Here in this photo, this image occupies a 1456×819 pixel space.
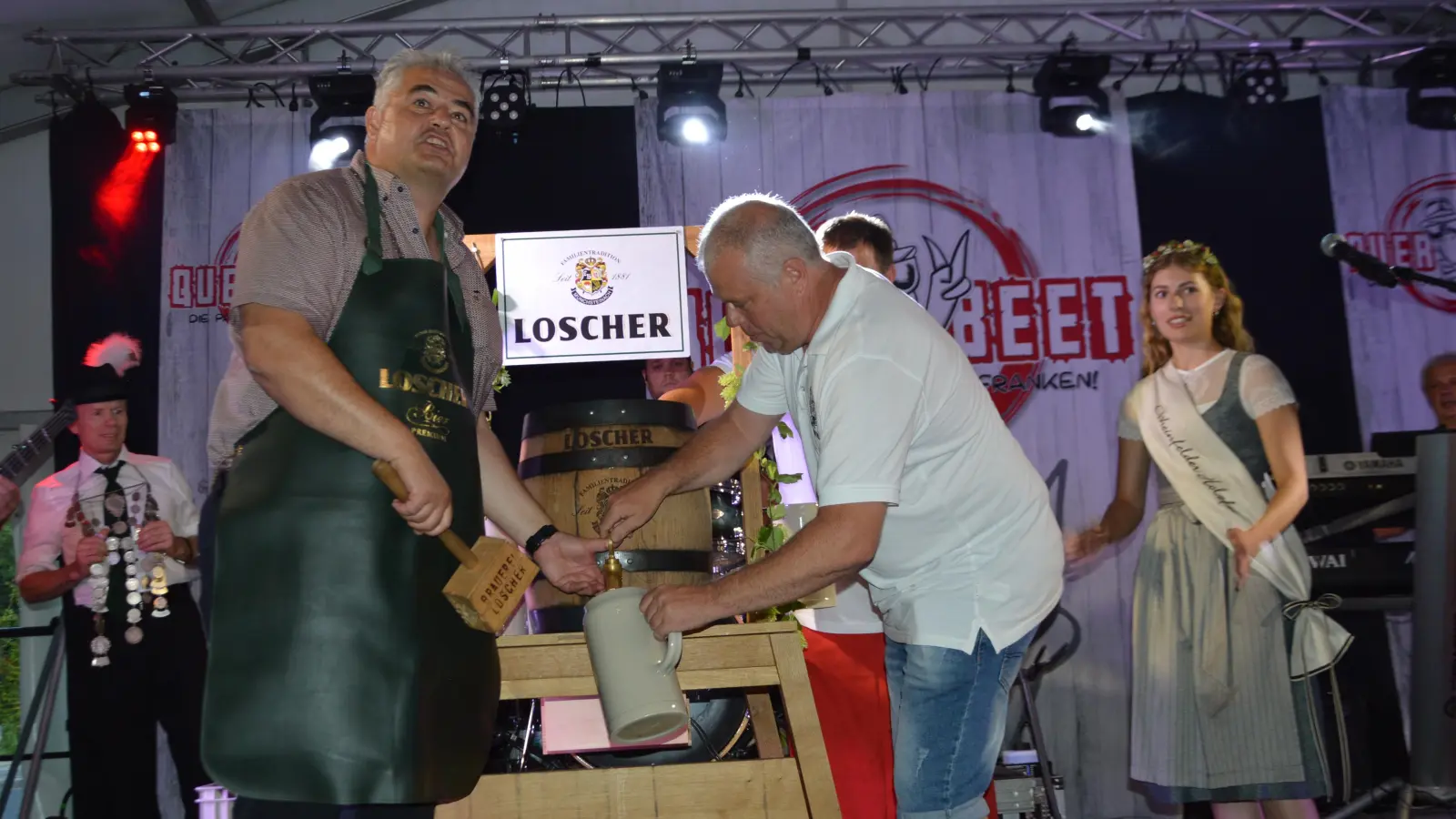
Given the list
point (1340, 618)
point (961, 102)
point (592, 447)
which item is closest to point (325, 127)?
point (961, 102)

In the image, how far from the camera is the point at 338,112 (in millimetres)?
5766

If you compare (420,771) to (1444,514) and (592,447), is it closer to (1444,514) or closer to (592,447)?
(592,447)

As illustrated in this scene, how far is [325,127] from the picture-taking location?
5.85 meters

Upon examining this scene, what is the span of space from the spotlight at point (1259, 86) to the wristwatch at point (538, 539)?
5078mm

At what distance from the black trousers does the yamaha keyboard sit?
4.41 metres

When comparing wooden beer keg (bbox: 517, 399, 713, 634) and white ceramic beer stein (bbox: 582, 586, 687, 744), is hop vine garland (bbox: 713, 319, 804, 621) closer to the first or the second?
wooden beer keg (bbox: 517, 399, 713, 634)

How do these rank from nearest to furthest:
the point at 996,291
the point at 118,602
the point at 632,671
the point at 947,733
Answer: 1. the point at 632,671
2. the point at 947,733
3. the point at 118,602
4. the point at 996,291

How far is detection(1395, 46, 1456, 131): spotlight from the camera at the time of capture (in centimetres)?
614

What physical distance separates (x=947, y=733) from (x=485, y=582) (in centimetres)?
82

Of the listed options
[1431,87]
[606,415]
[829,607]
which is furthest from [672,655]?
[1431,87]

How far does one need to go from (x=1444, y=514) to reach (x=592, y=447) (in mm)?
2786

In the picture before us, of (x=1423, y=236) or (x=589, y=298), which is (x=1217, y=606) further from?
(x=1423, y=236)

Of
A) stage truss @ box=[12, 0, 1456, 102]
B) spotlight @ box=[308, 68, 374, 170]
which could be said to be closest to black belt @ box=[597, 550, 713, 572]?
stage truss @ box=[12, 0, 1456, 102]

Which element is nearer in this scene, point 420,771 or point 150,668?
point 420,771
